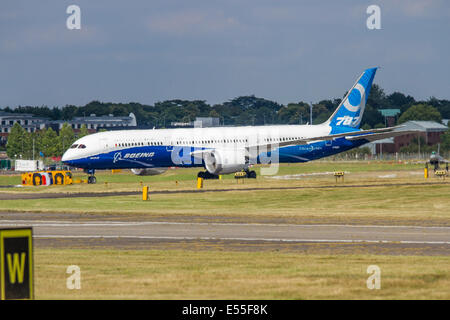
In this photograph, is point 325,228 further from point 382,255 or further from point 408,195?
point 408,195

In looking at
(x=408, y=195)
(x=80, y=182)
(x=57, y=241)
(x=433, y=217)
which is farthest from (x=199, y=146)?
(x=57, y=241)

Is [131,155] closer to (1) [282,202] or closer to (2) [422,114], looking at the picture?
(1) [282,202]

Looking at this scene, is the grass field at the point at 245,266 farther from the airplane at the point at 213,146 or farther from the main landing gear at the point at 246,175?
the main landing gear at the point at 246,175

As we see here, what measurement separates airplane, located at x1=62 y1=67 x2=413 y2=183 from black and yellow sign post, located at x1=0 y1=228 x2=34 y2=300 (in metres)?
50.6

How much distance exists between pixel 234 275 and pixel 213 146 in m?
50.6

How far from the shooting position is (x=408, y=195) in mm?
51500

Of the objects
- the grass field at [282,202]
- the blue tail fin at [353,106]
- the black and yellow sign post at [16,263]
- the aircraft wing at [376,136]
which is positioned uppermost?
the blue tail fin at [353,106]

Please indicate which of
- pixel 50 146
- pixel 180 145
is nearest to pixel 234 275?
pixel 180 145

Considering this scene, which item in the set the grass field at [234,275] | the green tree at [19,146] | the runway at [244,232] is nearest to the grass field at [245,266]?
the grass field at [234,275]

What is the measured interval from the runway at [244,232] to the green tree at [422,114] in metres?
152

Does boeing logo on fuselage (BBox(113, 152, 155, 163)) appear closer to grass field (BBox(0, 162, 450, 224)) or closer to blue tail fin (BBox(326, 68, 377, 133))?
grass field (BBox(0, 162, 450, 224))

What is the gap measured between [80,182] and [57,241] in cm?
4509

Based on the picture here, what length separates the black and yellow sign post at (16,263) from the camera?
46.4 feet

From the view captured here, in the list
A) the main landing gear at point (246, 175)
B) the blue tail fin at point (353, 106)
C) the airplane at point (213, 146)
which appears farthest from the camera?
the blue tail fin at point (353, 106)
